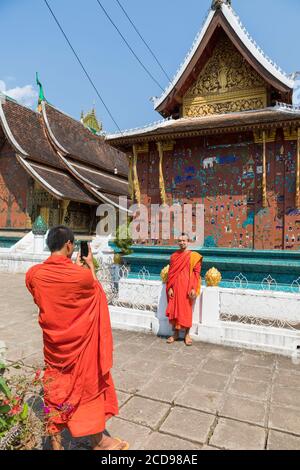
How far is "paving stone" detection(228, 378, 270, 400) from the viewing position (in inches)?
122

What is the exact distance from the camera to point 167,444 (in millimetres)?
2357

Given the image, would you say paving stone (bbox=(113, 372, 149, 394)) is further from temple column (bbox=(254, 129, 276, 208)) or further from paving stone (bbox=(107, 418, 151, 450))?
temple column (bbox=(254, 129, 276, 208))

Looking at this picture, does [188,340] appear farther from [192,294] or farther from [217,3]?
[217,3]

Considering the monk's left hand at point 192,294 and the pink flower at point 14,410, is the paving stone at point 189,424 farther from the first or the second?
the monk's left hand at point 192,294

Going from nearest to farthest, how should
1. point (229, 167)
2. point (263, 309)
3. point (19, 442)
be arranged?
point (19, 442), point (263, 309), point (229, 167)

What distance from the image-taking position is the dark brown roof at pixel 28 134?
50.6 ft

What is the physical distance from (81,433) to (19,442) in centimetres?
40

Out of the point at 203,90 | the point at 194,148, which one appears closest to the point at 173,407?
the point at 194,148

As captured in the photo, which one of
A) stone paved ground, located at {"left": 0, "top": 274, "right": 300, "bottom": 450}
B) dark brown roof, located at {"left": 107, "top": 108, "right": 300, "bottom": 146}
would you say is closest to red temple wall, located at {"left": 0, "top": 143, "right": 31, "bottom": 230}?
dark brown roof, located at {"left": 107, "top": 108, "right": 300, "bottom": 146}

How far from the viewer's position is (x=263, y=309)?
193 inches

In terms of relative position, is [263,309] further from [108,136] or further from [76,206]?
[76,206]

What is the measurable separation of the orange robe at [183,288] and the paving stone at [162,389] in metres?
1.25

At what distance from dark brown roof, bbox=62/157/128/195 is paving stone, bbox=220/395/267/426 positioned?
14.8m

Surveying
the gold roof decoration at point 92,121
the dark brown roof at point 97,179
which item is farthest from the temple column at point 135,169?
the gold roof decoration at point 92,121
